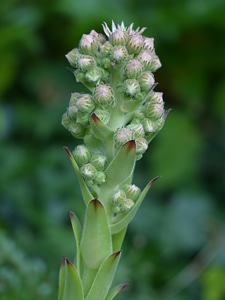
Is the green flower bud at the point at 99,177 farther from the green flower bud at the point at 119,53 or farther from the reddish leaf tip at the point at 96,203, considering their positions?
the green flower bud at the point at 119,53

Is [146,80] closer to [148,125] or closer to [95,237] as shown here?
[148,125]

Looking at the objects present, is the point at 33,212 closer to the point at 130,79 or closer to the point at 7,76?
the point at 7,76

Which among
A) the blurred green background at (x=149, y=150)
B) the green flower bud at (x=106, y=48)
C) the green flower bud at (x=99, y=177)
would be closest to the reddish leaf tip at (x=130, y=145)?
the green flower bud at (x=99, y=177)

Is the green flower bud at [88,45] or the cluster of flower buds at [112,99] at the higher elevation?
the green flower bud at [88,45]

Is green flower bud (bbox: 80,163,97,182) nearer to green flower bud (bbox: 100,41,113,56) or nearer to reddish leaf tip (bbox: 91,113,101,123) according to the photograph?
reddish leaf tip (bbox: 91,113,101,123)

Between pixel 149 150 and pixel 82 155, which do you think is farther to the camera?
pixel 149 150

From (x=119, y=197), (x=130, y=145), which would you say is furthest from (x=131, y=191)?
(x=130, y=145)

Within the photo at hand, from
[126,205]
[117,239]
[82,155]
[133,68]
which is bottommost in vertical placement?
[117,239]
